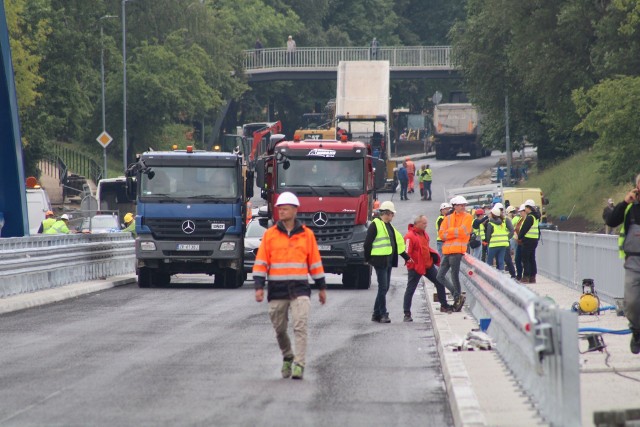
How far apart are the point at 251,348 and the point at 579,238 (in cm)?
1150

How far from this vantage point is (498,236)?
32.9m

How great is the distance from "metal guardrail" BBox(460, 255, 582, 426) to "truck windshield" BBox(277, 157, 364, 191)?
15.8m

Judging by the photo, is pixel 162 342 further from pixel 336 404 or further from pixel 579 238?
pixel 579 238

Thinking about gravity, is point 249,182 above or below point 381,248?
above

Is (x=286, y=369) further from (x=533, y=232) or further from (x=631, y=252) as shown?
(x=533, y=232)

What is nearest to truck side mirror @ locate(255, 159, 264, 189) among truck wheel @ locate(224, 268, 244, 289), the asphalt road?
truck wheel @ locate(224, 268, 244, 289)

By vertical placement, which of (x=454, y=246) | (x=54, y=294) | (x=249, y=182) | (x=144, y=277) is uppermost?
(x=249, y=182)

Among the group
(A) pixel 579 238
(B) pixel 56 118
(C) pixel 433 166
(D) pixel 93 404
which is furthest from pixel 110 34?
(D) pixel 93 404

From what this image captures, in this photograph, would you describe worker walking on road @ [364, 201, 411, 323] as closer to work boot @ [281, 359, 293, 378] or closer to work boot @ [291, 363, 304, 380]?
work boot @ [281, 359, 293, 378]

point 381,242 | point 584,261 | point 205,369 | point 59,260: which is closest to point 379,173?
point 584,261

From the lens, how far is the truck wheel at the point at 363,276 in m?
30.0

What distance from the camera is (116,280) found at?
101 feet

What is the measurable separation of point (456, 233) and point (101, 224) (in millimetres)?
23906

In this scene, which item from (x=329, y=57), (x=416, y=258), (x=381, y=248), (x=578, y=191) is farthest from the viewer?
(x=329, y=57)
